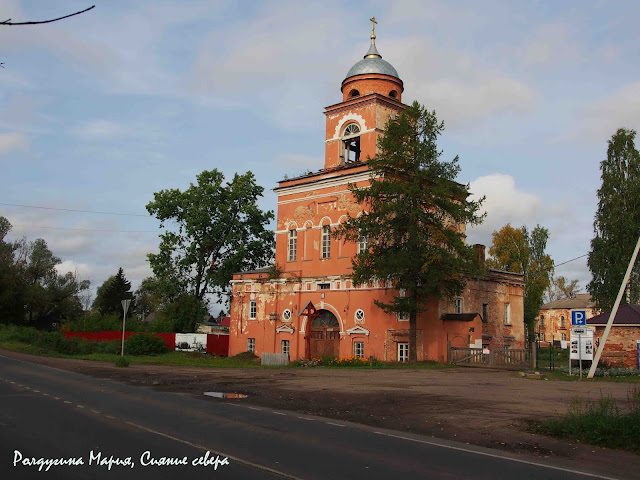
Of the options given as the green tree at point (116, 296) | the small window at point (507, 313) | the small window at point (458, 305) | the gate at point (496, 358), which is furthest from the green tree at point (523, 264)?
the green tree at point (116, 296)

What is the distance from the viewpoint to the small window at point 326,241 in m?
38.4

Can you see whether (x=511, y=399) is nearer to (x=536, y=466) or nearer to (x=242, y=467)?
(x=536, y=466)

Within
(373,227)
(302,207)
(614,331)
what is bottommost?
(614,331)

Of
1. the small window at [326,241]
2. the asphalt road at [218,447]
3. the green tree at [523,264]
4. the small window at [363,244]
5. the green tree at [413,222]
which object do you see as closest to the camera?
the asphalt road at [218,447]

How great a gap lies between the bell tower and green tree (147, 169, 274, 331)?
13861 millimetres

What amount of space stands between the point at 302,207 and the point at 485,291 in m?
13.3

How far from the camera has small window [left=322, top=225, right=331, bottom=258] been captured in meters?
38.4

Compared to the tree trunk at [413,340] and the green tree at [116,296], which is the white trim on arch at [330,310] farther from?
the green tree at [116,296]

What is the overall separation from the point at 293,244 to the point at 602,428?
31040 millimetres

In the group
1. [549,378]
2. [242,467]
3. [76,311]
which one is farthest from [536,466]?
[76,311]

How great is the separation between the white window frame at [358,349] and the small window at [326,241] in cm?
603

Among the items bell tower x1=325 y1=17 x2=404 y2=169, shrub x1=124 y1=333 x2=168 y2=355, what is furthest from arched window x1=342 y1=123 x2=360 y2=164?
shrub x1=124 y1=333 x2=168 y2=355

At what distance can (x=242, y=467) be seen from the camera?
26.2ft

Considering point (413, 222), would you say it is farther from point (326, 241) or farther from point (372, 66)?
point (372, 66)
